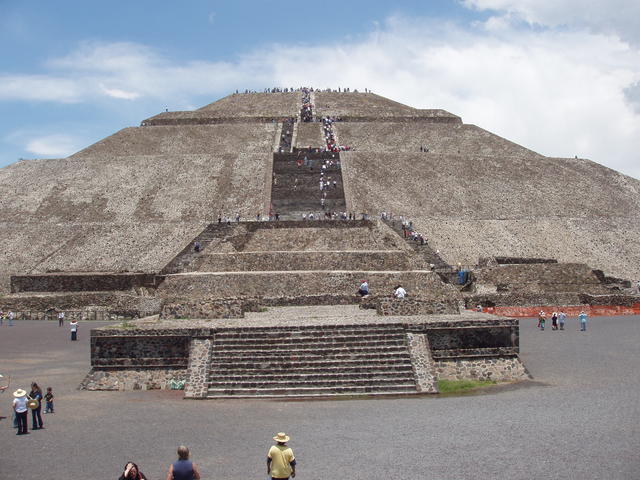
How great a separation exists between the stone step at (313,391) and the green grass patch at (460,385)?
62 centimetres

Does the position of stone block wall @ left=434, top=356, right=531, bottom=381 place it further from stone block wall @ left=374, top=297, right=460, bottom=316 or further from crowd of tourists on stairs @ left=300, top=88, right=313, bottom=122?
crowd of tourists on stairs @ left=300, top=88, right=313, bottom=122

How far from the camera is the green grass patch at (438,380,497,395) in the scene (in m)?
14.3

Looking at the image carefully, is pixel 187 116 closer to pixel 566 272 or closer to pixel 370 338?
pixel 566 272

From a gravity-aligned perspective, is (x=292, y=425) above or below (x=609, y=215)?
below

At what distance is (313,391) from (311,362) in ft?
2.93

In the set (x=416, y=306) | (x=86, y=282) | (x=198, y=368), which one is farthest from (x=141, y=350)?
(x=86, y=282)

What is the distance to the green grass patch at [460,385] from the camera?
562 inches

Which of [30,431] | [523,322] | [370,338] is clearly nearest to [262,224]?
[523,322]

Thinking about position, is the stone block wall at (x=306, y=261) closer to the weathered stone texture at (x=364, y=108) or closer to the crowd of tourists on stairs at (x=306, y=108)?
the weathered stone texture at (x=364, y=108)

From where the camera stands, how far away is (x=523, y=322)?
87.9ft

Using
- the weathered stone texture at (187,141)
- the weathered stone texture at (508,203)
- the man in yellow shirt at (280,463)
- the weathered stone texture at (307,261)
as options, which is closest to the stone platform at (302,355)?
the man in yellow shirt at (280,463)

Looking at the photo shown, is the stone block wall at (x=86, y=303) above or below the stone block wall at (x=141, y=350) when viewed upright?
above

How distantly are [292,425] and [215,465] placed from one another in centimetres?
223

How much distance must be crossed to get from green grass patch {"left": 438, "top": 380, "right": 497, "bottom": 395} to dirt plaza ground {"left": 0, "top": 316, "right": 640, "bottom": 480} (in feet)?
1.41
